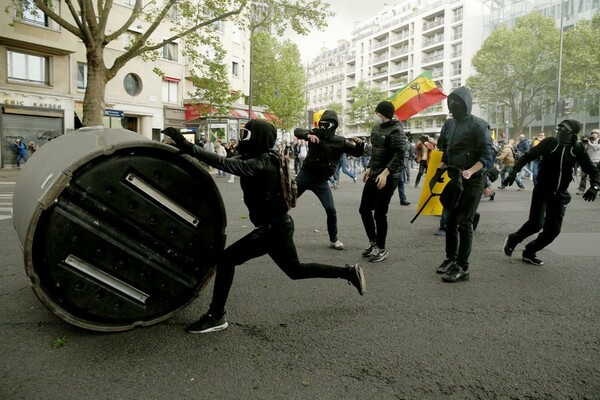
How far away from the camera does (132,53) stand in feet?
60.8

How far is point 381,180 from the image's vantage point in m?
5.60

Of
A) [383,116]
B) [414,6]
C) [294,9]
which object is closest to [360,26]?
[414,6]

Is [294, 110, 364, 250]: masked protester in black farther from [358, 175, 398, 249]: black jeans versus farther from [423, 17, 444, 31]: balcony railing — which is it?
[423, 17, 444, 31]: balcony railing

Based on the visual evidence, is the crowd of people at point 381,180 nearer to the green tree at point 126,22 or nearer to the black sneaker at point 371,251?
the black sneaker at point 371,251

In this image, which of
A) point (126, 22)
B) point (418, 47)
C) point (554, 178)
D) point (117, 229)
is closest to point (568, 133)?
point (554, 178)

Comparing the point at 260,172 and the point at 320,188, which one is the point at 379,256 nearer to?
the point at 320,188

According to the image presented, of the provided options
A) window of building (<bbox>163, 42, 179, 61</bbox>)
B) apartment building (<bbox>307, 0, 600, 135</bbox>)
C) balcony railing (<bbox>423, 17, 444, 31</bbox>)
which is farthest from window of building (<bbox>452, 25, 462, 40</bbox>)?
window of building (<bbox>163, 42, 179, 61</bbox>)

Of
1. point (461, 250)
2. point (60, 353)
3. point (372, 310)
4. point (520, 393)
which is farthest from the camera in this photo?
point (461, 250)

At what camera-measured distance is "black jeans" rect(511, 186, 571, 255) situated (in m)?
5.58

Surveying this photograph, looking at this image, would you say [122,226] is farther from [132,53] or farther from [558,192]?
[132,53]

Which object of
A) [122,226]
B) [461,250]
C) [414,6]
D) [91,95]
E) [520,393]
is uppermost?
[414,6]

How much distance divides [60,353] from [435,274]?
3.64m

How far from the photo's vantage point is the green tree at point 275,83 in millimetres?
54750

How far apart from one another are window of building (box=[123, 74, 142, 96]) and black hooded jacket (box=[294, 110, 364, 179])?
28.1 meters
